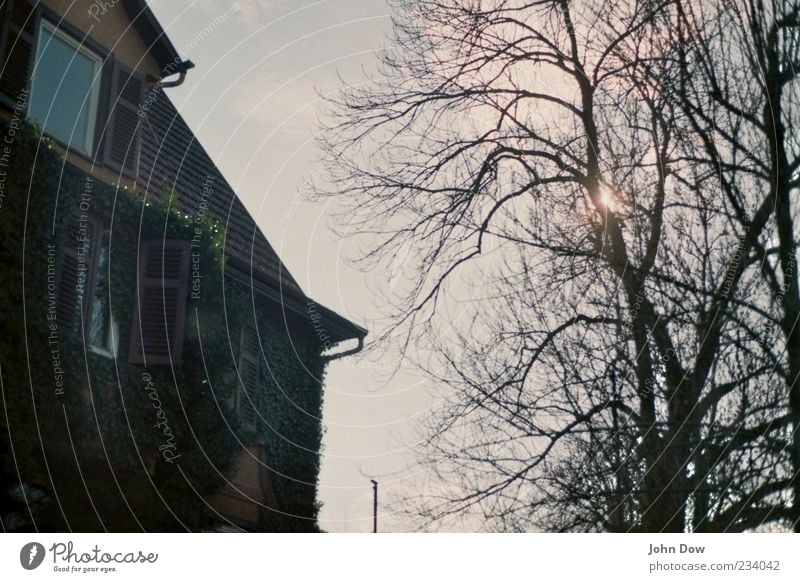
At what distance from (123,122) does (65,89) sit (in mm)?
381

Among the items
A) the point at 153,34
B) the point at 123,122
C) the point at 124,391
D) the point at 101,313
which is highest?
the point at 153,34

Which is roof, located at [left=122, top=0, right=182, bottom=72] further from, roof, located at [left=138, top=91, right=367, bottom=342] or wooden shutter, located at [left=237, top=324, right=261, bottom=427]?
wooden shutter, located at [left=237, top=324, right=261, bottom=427]

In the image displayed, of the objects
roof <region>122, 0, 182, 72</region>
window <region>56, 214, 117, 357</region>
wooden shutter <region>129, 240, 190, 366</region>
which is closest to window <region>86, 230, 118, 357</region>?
window <region>56, 214, 117, 357</region>

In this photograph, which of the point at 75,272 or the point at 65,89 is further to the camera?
the point at 65,89

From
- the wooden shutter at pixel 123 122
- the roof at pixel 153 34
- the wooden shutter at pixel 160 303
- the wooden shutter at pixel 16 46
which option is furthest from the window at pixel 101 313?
the roof at pixel 153 34

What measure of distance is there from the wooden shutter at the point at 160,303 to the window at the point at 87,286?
0.51 feet

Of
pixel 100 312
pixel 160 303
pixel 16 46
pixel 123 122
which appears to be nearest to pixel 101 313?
pixel 100 312

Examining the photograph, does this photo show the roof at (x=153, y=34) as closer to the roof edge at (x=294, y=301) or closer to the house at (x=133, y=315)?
the house at (x=133, y=315)

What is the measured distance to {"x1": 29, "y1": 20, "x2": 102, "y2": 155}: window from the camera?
546 cm

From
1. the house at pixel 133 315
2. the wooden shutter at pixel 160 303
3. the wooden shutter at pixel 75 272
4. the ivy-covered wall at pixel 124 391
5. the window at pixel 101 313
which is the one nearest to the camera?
the ivy-covered wall at pixel 124 391

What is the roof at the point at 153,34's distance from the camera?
5508 mm

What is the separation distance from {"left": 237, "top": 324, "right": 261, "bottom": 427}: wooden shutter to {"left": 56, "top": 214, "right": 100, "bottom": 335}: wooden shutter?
3.17 feet

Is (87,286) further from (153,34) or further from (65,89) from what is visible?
(153,34)

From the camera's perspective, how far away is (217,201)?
5438 mm
